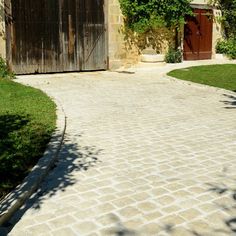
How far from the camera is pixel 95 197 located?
4707mm

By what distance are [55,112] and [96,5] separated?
849 centimetres

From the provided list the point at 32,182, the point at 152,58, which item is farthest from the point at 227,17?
the point at 32,182

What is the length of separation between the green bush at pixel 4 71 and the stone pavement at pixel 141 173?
454 cm

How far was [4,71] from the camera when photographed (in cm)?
1418

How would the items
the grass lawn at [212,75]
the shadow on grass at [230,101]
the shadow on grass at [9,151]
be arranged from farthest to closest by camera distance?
the grass lawn at [212,75] → the shadow on grass at [230,101] → the shadow on grass at [9,151]

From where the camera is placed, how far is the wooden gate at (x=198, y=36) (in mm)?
20062

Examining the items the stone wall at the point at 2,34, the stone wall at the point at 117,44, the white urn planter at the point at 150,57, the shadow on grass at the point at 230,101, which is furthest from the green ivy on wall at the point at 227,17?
the stone wall at the point at 2,34

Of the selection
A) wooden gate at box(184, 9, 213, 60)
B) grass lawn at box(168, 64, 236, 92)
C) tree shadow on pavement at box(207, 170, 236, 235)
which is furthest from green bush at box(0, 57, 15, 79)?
tree shadow on pavement at box(207, 170, 236, 235)

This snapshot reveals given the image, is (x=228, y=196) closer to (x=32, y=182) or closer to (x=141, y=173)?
(x=141, y=173)

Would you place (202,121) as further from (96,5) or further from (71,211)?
(96,5)

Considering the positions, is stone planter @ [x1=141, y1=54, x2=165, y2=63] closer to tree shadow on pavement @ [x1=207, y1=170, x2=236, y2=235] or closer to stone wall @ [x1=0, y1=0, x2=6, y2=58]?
stone wall @ [x1=0, y1=0, x2=6, y2=58]

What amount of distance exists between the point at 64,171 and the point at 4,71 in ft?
31.0

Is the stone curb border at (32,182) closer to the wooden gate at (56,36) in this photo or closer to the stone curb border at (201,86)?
the stone curb border at (201,86)

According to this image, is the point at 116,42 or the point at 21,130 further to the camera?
the point at 116,42
